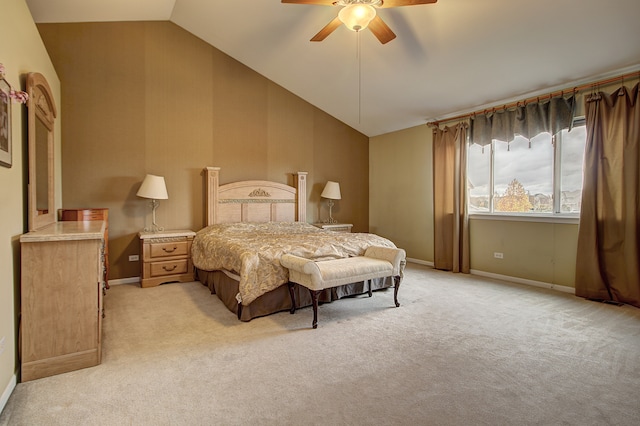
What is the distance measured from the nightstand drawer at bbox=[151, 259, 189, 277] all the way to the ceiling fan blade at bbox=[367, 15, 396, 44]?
3706 millimetres

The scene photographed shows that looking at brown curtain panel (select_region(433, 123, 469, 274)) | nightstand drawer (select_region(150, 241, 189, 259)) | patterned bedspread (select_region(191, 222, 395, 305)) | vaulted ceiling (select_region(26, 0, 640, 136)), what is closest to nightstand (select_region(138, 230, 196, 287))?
nightstand drawer (select_region(150, 241, 189, 259))

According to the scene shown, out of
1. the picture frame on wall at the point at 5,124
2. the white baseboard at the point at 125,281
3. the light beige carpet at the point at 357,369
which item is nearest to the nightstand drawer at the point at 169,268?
the white baseboard at the point at 125,281

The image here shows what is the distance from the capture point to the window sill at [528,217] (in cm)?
414

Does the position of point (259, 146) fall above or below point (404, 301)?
A: above

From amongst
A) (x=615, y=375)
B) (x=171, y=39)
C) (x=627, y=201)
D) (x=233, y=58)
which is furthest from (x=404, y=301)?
(x=171, y=39)

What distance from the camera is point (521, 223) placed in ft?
15.2

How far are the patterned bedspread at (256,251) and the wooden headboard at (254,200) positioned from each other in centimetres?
43

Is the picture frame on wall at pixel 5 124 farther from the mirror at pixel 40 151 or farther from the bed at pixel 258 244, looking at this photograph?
the bed at pixel 258 244

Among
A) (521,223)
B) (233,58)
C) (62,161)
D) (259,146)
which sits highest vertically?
(233,58)

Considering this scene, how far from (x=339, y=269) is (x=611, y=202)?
3.20 meters

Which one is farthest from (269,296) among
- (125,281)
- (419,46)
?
(419,46)

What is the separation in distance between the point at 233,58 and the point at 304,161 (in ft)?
6.85

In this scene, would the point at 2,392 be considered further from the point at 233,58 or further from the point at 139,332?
the point at 233,58

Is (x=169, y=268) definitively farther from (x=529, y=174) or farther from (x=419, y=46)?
(x=529, y=174)
